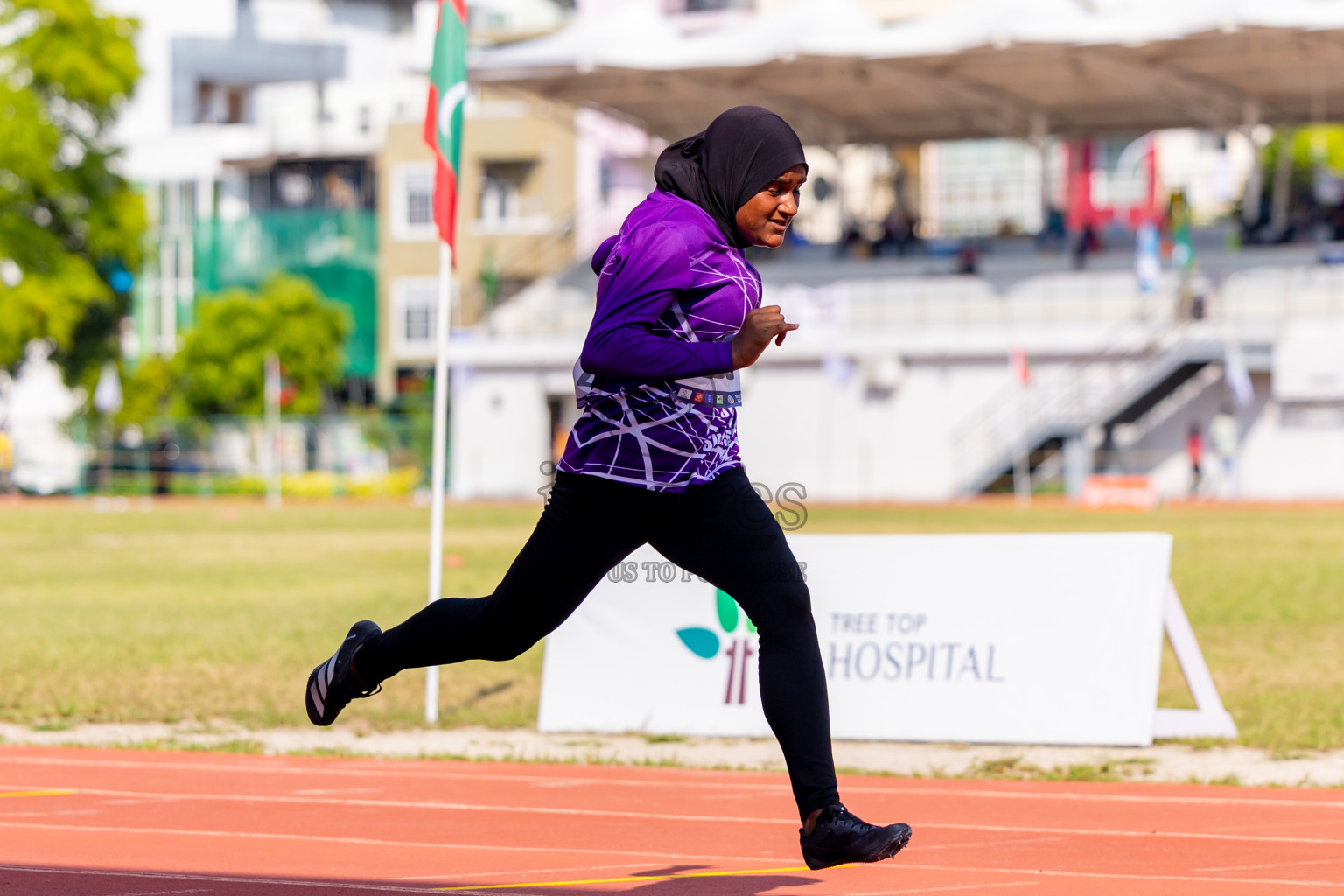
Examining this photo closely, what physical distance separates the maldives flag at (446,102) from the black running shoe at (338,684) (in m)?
4.87

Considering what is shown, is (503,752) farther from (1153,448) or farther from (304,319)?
(304,319)

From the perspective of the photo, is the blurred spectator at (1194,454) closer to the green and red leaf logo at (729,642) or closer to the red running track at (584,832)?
the green and red leaf logo at (729,642)

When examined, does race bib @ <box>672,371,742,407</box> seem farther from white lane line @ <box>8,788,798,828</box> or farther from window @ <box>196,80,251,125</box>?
window @ <box>196,80,251,125</box>

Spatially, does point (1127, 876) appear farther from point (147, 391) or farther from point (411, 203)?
point (411, 203)

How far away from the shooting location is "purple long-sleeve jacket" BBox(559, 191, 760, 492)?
16.1ft

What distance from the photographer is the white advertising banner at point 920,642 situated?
373 inches

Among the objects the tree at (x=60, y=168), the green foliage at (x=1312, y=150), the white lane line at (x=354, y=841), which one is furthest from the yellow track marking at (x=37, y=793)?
the green foliage at (x=1312, y=150)

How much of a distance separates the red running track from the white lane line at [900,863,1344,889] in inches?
0.6

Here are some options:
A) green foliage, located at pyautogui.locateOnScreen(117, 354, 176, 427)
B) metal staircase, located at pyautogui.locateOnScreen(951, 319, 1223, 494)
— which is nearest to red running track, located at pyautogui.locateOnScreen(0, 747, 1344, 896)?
metal staircase, located at pyautogui.locateOnScreen(951, 319, 1223, 494)

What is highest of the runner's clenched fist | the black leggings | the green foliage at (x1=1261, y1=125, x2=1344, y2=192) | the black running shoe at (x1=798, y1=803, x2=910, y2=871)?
the green foliage at (x1=1261, y1=125, x2=1344, y2=192)

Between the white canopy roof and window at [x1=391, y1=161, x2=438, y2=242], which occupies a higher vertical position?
the white canopy roof

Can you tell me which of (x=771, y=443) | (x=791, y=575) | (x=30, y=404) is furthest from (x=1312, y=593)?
(x=30, y=404)

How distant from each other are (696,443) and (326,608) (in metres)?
13.4

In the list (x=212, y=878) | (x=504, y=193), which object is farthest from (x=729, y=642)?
(x=504, y=193)
